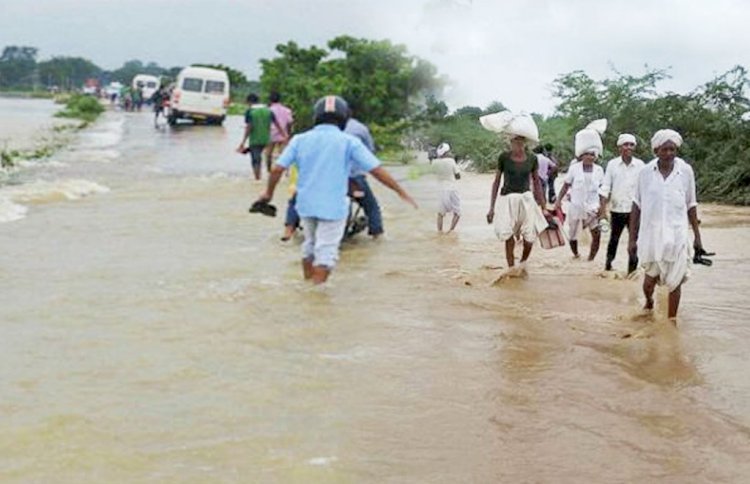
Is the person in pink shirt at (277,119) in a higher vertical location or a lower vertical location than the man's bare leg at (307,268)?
higher

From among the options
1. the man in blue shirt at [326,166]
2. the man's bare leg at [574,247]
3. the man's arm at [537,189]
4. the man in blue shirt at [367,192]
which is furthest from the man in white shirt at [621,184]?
the man in blue shirt at [326,166]

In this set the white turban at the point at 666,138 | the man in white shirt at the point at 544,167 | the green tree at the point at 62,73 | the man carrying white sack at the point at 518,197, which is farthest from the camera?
the green tree at the point at 62,73

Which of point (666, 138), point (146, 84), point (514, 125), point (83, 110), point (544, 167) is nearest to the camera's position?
point (666, 138)

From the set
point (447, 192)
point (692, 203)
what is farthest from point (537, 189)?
point (447, 192)

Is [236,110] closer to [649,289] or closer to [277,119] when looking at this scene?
[277,119]

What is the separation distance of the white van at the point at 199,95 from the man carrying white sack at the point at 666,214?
32.6 metres

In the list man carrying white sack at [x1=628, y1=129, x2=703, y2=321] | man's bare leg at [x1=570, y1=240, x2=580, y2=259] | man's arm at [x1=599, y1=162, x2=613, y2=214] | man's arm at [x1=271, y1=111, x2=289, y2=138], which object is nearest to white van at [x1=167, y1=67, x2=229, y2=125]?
man's arm at [x1=271, y1=111, x2=289, y2=138]

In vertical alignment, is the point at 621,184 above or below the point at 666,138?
below

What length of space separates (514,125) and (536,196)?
2.68 ft

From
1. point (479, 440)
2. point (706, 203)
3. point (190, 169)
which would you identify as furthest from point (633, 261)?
point (190, 169)

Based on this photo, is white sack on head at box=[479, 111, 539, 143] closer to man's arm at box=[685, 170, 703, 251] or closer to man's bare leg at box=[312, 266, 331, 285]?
man's arm at box=[685, 170, 703, 251]

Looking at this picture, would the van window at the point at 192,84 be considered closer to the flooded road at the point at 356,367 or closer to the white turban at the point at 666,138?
the flooded road at the point at 356,367

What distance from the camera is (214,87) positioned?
130ft

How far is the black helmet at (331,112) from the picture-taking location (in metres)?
8.25
